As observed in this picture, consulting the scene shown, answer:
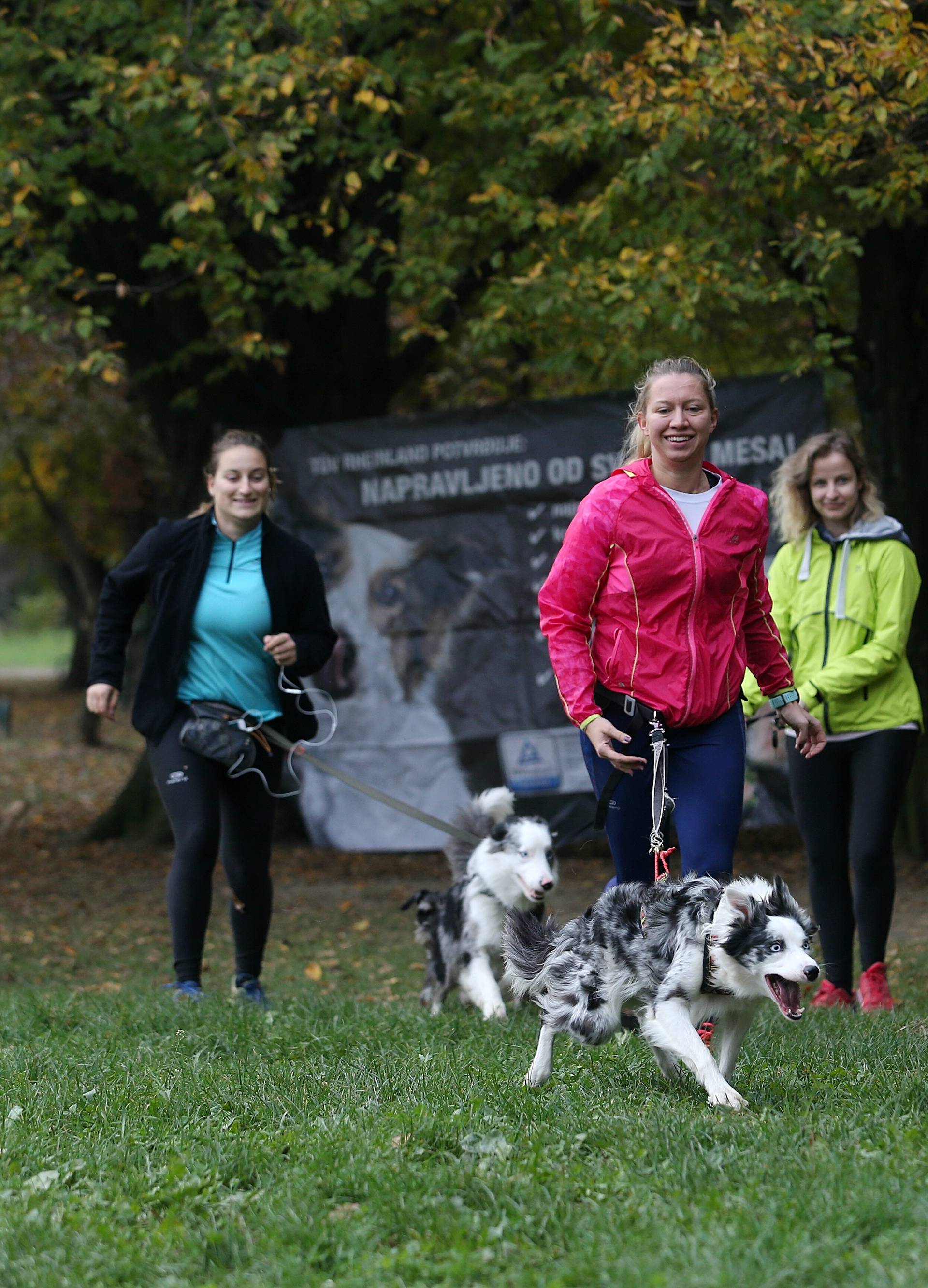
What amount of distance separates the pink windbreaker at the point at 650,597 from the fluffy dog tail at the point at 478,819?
1914 mm

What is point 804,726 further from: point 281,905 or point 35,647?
point 35,647

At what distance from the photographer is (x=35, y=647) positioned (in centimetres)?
7550

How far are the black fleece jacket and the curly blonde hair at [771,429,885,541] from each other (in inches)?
80.7

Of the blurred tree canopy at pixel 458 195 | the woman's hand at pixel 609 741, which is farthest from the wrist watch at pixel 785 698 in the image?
the blurred tree canopy at pixel 458 195

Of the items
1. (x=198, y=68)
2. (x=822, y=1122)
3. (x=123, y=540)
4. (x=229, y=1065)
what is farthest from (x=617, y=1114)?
(x=123, y=540)

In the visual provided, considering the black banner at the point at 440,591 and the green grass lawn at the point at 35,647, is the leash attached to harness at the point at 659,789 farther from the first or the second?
the green grass lawn at the point at 35,647

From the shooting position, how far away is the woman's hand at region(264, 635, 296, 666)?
6.12m

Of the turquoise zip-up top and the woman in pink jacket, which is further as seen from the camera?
the turquoise zip-up top

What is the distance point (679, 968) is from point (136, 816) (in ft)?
32.2

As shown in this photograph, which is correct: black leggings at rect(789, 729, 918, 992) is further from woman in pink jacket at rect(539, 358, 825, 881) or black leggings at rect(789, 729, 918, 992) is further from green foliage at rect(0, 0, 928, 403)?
green foliage at rect(0, 0, 928, 403)

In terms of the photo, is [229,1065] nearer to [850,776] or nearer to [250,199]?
[850,776]

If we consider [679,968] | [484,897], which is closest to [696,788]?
[679,968]

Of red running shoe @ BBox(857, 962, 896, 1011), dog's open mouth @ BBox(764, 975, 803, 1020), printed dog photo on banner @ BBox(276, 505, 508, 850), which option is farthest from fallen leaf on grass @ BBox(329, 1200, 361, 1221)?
printed dog photo on banner @ BBox(276, 505, 508, 850)

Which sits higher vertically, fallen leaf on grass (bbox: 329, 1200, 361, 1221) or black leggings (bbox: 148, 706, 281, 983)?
black leggings (bbox: 148, 706, 281, 983)
